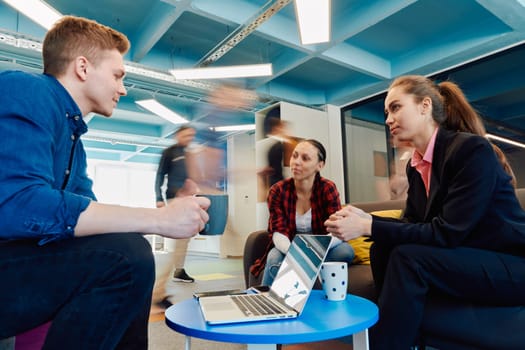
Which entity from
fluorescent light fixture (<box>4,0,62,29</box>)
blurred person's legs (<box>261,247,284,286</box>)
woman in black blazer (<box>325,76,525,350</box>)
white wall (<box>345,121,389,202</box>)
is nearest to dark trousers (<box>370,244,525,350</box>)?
woman in black blazer (<box>325,76,525,350</box>)

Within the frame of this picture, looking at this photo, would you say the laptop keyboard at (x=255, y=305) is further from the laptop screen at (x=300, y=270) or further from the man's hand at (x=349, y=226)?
the man's hand at (x=349, y=226)

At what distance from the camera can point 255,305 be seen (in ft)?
3.40

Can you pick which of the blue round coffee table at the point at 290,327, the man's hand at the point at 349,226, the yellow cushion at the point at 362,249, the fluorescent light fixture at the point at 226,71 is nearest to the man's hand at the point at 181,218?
the blue round coffee table at the point at 290,327

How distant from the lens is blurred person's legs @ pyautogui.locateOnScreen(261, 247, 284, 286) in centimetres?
184

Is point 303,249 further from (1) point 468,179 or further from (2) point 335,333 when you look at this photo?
(1) point 468,179

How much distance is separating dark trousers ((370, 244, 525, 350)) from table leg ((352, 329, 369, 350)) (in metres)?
0.19

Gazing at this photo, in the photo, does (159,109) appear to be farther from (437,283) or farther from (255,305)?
(437,283)

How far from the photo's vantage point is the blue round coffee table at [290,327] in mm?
780

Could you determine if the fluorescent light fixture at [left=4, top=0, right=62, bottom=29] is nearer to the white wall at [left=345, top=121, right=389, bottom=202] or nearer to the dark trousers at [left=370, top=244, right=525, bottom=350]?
the dark trousers at [left=370, top=244, right=525, bottom=350]

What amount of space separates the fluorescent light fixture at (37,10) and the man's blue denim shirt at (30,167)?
2.48 metres

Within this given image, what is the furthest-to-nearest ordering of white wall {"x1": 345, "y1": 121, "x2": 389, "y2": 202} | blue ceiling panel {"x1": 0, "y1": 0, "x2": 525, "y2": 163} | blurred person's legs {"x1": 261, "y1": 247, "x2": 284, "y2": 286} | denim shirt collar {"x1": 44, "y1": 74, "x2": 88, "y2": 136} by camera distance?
white wall {"x1": 345, "y1": 121, "x2": 389, "y2": 202} → blue ceiling panel {"x1": 0, "y1": 0, "x2": 525, "y2": 163} → blurred person's legs {"x1": 261, "y1": 247, "x2": 284, "y2": 286} → denim shirt collar {"x1": 44, "y1": 74, "x2": 88, "y2": 136}

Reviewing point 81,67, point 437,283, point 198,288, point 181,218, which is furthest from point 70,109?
point 198,288

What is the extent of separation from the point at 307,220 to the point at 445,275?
1059 millimetres

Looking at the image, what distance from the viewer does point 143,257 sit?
77 centimetres
